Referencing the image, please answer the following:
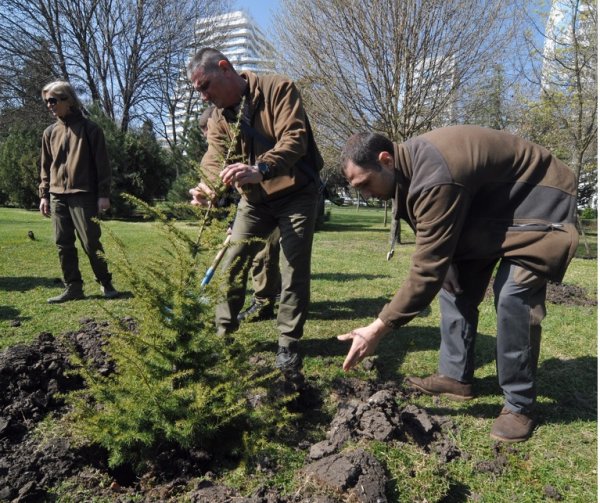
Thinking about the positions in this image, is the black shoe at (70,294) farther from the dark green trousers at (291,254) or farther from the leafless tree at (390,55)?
the leafless tree at (390,55)

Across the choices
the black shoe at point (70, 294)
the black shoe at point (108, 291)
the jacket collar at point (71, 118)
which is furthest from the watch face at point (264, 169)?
the black shoe at point (70, 294)

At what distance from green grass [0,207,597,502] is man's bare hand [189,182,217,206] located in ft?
1.03

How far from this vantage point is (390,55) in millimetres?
12305

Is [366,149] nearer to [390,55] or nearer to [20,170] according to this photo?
[390,55]

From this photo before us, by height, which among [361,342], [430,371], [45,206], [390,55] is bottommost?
[430,371]

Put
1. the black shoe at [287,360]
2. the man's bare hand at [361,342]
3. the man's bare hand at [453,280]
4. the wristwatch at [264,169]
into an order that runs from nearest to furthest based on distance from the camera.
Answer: the man's bare hand at [361,342] → the wristwatch at [264,169] → the man's bare hand at [453,280] → the black shoe at [287,360]

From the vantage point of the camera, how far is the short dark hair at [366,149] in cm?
252

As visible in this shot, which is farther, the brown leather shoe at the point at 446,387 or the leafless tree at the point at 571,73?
the leafless tree at the point at 571,73

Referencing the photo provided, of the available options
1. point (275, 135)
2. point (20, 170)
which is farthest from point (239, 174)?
point (20, 170)

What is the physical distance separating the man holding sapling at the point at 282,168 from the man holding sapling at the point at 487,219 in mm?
864

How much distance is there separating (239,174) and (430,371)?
2.19m

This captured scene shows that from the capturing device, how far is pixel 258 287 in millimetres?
4922

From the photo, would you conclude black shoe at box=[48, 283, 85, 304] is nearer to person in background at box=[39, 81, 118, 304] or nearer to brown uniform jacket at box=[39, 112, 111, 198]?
person in background at box=[39, 81, 118, 304]

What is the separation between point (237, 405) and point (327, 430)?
0.79 metres
